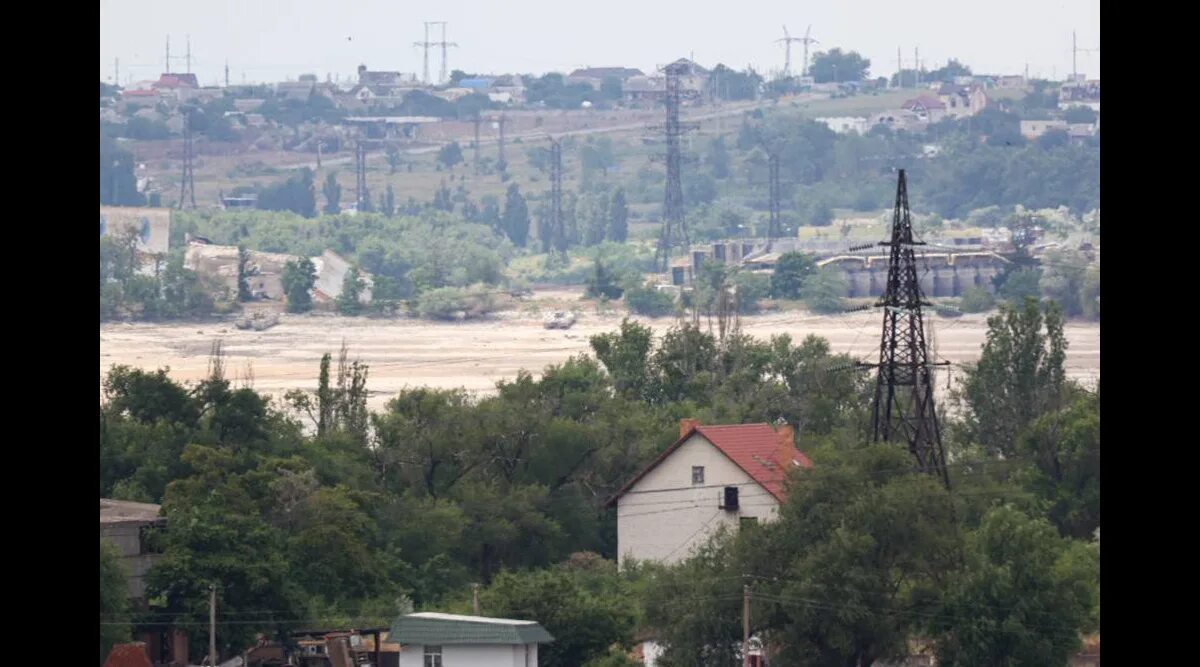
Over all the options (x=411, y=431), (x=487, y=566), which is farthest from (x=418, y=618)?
(x=411, y=431)

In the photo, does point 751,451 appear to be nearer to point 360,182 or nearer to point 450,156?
point 360,182

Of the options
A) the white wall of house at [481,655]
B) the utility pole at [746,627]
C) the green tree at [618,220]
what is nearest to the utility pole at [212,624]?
the white wall of house at [481,655]

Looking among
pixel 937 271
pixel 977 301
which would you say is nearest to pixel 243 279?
pixel 937 271

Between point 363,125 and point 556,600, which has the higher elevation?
point 363,125

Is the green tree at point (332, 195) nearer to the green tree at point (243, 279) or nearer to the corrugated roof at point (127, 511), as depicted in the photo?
the green tree at point (243, 279)

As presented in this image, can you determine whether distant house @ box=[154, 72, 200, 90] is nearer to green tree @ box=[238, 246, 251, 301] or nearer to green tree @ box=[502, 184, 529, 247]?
green tree @ box=[502, 184, 529, 247]

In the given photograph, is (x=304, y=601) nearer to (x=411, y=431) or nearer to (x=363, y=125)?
(x=411, y=431)
